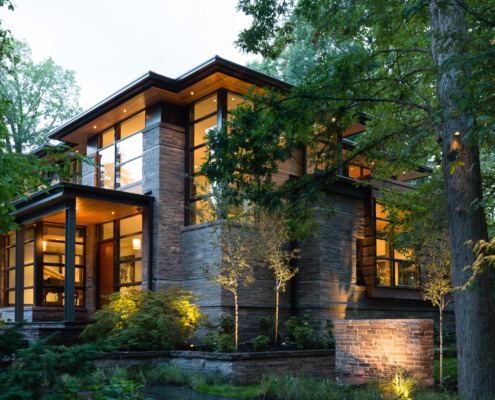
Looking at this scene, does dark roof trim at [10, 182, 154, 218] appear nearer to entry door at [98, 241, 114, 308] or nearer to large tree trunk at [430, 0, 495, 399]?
entry door at [98, 241, 114, 308]

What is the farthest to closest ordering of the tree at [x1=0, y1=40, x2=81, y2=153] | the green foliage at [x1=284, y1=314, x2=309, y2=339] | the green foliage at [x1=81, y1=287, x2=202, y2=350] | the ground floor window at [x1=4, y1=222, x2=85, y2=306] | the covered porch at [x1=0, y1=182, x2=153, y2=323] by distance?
1. the tree at [x1=0, y1=40, x2=81, y2=153]
2. the ground floor window at [x1=4, y1=222, x2=85, y2=306]
3. the covered porch at [x1=0, y1=182, x2=153, y2=323]
4. the green foliage at [x1=284, y1=314, x2=309, y2=339]
5. the green foliage at [x1=81, y1=287, x2=202, y2=350]

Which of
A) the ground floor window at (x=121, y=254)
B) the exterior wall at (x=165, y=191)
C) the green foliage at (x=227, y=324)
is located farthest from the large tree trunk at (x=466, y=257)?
the ground floor window at (x=121, y=254)

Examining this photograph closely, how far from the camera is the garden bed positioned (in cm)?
1258

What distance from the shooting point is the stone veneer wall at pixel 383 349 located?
35.9 feet

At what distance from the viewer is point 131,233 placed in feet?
60.5

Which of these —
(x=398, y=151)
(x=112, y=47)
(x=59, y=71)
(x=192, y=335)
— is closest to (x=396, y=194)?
(x=398, y=151)

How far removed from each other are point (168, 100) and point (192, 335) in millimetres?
6856

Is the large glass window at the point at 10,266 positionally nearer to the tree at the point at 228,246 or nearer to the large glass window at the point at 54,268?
the large glass window at the point at 54,268

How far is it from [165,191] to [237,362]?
627 centimetres

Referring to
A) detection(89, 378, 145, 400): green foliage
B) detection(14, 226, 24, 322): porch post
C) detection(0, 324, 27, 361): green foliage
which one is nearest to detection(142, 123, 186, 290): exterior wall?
detection(14, 226, 24, 322): porch post

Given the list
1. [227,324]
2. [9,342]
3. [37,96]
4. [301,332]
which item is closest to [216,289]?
[227,324]

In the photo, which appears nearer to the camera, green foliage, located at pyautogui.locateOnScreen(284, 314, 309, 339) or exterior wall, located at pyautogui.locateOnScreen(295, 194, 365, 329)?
green foliage, located at pyautogui.locateOnScreen(284, 314, 309, 339)

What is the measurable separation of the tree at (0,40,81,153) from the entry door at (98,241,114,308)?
54.4 ft

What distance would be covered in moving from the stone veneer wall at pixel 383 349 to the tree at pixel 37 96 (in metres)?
26.7
